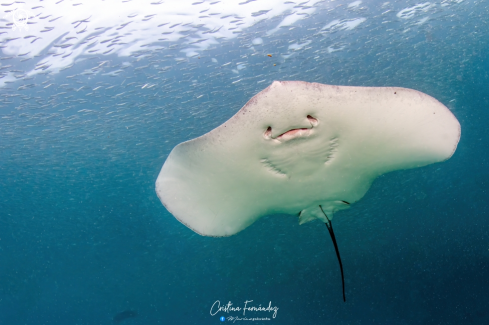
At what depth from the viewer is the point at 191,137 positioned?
1287cm

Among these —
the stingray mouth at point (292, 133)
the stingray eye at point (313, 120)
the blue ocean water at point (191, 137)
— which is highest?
the stingray eye at point (313, 120)

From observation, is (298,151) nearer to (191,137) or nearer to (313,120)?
(313,120)

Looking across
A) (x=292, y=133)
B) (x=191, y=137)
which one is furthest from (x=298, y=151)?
(x=191, y=137)

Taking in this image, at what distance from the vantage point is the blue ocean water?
845cm

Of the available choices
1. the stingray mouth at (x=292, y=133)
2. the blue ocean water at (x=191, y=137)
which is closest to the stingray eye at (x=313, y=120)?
the stingray mouth at (x=292, y=133)

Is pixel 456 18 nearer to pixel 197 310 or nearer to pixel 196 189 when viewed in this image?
pixel 196 189

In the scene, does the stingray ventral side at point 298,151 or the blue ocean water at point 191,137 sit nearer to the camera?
Result: the stingray ventral side at point 298,151

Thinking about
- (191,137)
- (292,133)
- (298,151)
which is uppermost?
(292,133)

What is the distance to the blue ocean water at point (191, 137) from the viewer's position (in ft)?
27.7

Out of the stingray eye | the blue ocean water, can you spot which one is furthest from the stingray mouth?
the blue ocean water

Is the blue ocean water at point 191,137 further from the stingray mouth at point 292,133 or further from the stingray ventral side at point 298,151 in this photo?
the stingray mouth at point 292,133

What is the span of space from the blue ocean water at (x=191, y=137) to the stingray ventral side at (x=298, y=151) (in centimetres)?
647

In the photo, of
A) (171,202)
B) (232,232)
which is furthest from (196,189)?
(232,232)

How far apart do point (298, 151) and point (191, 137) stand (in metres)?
10.9
